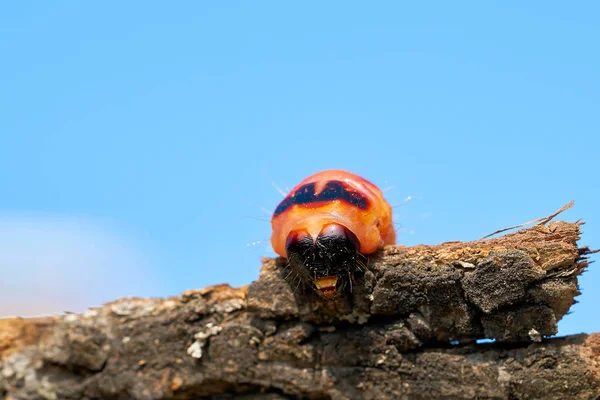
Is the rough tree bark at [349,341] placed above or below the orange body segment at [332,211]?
below

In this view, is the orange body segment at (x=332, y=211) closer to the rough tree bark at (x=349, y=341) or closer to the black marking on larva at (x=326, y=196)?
the black marking on larva at (x=326, y=196)

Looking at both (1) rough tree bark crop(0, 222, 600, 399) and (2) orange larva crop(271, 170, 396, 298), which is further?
(2) orange larva crop(271, 170, 396, 298)

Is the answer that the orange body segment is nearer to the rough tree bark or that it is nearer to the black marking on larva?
the black marking on larva

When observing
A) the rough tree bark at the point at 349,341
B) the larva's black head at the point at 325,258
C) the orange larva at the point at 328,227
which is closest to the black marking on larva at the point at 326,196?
the orange larva at the point at 328,227

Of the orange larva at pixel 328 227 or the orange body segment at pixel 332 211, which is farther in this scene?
the orange body segment at pixel 332 211

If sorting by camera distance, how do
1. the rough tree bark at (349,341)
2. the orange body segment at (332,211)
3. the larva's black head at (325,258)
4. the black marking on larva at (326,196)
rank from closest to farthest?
the rough tree bark at (349,341)
the larva's black head at (325,258)
the orange body segment at (332,211)
the black marking on larva at (326,196)

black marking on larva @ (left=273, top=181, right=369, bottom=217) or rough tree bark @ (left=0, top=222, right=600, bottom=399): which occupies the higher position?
black marking on larva @ (left=273, top=181, right=369, bottom=217)

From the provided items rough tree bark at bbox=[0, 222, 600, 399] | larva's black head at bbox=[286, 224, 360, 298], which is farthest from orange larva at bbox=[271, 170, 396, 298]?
rough tree bark at bbox=[0, 222, 600, 399]
